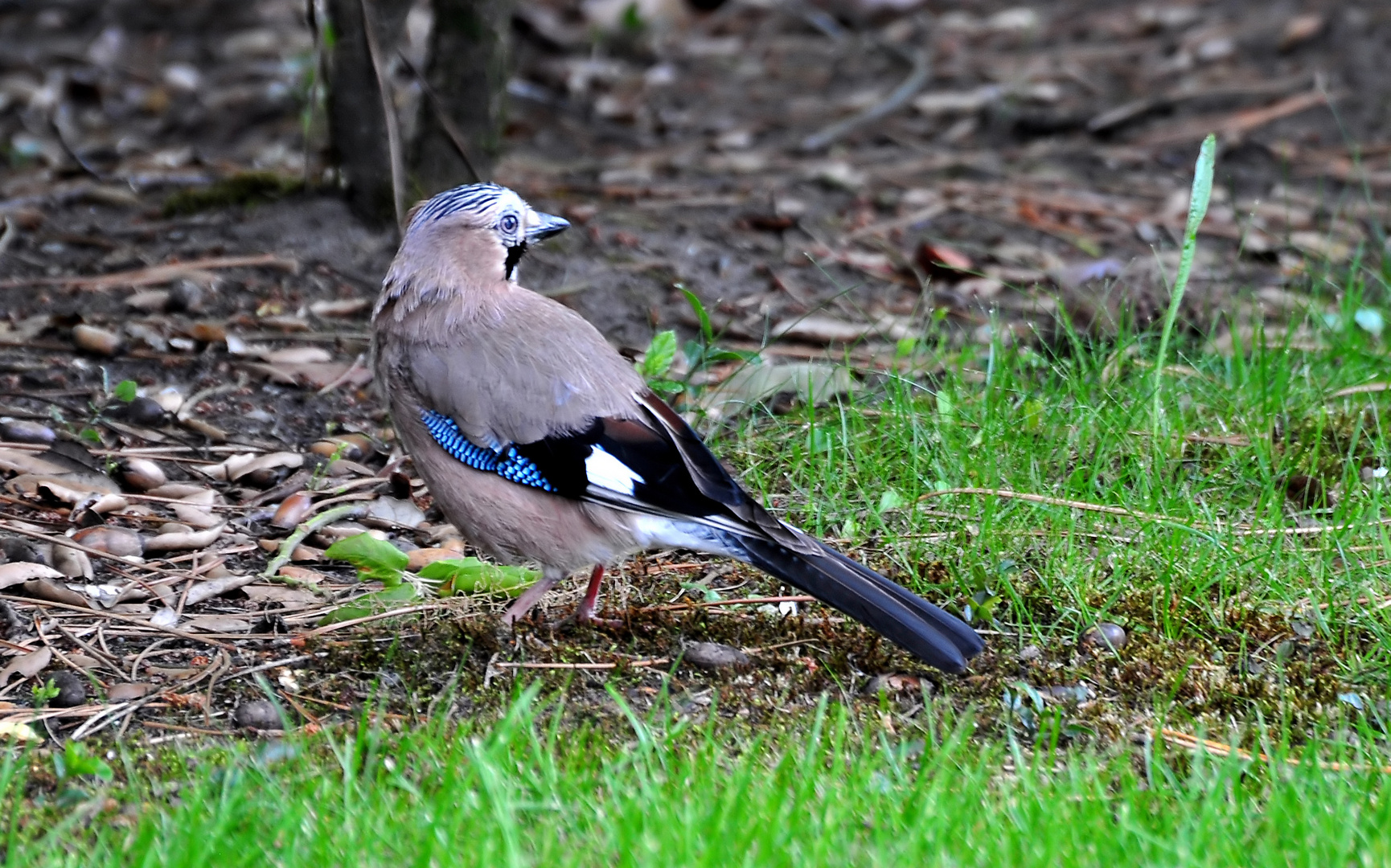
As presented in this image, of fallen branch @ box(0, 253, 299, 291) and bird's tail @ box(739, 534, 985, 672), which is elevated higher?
bird's tail @ box(739, 534, 985, 672)

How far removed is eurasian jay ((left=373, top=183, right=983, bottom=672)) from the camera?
11.6 feet

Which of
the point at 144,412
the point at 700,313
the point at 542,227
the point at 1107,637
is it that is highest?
the point at 542,227

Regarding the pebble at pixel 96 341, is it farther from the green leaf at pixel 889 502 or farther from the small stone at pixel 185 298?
the green leaf at pixel 889 502

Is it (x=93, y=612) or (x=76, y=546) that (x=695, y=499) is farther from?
(x=76, y=546)

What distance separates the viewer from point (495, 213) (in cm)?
410

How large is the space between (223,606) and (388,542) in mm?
436

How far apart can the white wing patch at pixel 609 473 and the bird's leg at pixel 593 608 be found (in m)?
0.30

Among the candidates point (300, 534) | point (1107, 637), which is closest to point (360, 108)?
point (300, 534)

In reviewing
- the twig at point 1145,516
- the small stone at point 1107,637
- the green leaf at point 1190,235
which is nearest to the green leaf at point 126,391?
the twig at point 1145,516

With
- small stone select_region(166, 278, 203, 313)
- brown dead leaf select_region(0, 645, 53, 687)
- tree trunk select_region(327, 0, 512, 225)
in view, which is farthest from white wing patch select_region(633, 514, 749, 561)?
small stone select_region(166, 278, 203, 313)

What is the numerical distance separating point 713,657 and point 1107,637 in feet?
3.07

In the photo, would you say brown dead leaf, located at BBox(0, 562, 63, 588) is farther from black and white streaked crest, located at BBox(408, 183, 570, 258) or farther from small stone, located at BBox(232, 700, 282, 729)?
black and white streaked crest, located at BBox(408, 183, 570, 258)

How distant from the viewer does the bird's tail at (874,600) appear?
3.43 m

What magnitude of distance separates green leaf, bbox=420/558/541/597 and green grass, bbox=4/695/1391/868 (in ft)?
2.59
